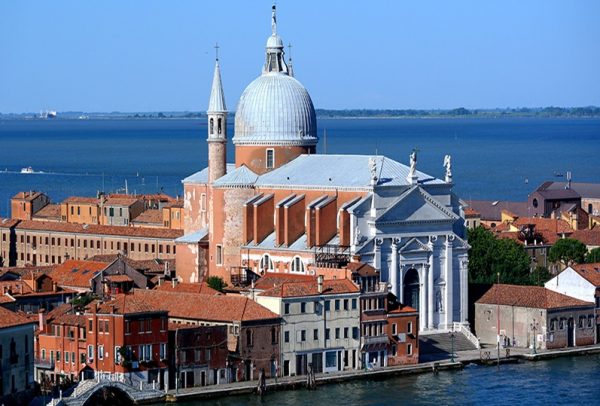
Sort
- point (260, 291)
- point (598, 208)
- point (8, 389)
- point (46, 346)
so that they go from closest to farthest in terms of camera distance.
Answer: point (8, 389) < point (46, 346) < point (260, 291) < point (598, 208)

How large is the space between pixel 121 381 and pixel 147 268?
1341 cm

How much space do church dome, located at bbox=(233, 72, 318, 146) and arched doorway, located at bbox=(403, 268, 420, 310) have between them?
604cm

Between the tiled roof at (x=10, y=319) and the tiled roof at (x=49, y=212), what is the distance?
117ft

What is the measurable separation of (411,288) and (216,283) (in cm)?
491

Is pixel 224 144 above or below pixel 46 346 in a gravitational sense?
above

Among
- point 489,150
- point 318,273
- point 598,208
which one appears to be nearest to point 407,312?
point 318,273

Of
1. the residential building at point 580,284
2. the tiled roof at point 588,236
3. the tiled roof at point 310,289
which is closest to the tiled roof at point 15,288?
the tiled roof at point 310,289

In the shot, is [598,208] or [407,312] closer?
[407,312]

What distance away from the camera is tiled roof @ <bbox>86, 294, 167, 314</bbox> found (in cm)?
4062

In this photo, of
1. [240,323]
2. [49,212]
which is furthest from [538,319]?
[49,212]

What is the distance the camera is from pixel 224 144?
55250 mm

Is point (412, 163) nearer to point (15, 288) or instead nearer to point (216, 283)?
point (216, 283)

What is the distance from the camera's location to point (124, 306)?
40781mm

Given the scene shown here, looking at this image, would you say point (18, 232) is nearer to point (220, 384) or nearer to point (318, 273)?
point (318, 273)
